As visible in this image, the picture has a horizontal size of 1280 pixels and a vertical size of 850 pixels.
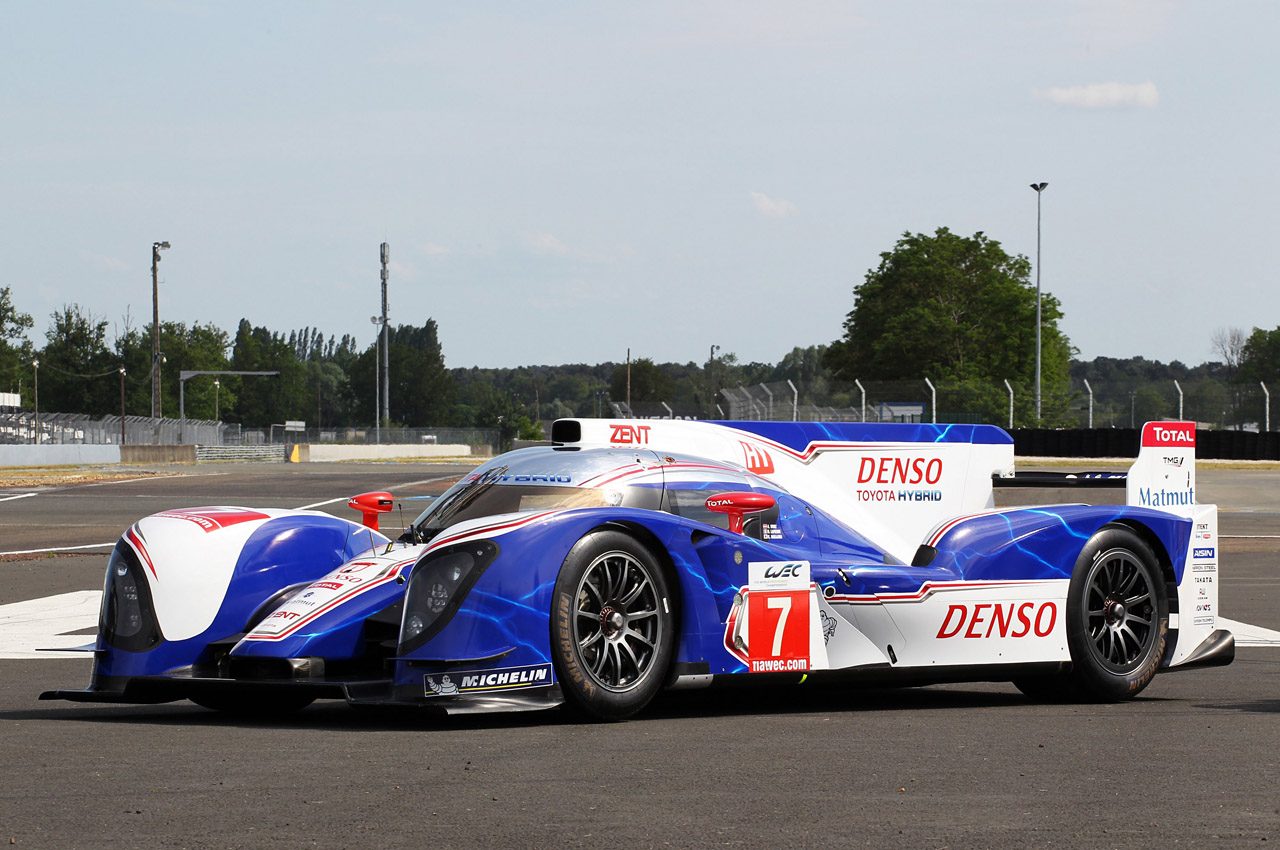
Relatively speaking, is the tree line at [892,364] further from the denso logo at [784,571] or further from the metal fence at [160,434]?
the denso logo at [784,571]

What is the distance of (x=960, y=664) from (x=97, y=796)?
4478 mm

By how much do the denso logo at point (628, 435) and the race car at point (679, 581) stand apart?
13 mm

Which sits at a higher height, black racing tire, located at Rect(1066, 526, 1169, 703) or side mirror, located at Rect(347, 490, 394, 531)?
side mirror, located at Rect(347, 490, 394, 531)

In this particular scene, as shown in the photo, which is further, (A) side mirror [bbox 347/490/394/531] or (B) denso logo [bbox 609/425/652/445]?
(A) side mirror [bbox 347/490/394/531]

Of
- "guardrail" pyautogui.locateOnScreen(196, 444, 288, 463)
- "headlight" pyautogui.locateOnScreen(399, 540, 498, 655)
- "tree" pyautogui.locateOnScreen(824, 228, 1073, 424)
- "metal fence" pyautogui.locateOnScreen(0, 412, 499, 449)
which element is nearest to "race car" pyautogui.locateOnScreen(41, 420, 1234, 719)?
"headlight" pyautogui.locateOnScreen(399, 540, 498, 655)

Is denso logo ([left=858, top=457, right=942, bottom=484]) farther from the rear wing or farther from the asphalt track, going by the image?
the asphalt track

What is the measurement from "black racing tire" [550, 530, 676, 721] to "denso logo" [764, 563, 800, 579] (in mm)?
550

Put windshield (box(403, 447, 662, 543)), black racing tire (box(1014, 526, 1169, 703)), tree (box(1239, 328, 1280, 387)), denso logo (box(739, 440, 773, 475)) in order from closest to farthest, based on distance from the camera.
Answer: windshield (box(403, 447, 662, 543)), black racing tire (box(1014, 526, 1169, 703)), denso logo (box(739, 440, 773, 475)), tree (box(1239, 328, 1280, 387))

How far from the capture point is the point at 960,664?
838cm

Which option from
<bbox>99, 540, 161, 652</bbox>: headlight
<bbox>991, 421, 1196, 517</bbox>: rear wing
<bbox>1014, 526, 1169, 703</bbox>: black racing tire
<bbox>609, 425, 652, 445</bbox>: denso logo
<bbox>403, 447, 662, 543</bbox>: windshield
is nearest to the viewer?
<bbox>99, 540, 161, 652</bbox>: headlight

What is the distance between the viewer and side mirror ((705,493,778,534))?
7.96m

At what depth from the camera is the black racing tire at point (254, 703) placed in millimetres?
8109

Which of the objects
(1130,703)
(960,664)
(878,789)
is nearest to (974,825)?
(878,789)

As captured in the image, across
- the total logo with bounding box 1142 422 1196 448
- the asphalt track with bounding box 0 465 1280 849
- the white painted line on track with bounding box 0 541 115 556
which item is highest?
the total logo with bounding box 1142 422 1196 448
